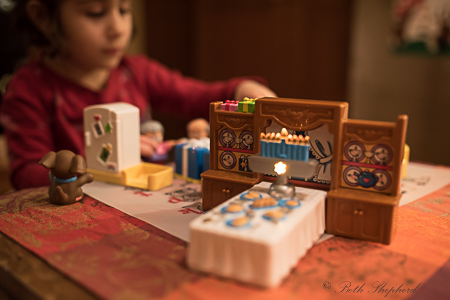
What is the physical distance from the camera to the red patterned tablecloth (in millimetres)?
680

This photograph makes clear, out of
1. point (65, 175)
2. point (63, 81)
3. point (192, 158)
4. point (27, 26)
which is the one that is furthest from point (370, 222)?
point (27, 26)

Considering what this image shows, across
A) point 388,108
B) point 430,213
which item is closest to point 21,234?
point 430,213

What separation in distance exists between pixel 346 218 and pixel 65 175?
2.09ft

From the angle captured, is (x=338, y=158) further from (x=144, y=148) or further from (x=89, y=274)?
(x=144, y=148)

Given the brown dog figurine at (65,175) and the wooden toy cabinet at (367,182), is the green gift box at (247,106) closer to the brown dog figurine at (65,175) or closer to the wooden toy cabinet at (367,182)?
the wooden toy cabinet at (367,182)

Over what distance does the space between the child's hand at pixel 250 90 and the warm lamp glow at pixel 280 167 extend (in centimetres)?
62

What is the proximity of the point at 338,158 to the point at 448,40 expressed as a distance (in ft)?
6.26

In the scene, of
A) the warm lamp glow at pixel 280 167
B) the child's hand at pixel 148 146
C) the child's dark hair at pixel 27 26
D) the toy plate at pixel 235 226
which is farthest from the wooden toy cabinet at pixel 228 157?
the child's dark hair at pixel 27 26

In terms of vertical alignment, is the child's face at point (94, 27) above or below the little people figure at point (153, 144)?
above

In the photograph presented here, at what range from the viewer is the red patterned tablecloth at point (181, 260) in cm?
68

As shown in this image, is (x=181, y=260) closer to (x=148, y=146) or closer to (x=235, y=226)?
(x=235, y=226)

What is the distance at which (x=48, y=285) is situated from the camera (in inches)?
27.3

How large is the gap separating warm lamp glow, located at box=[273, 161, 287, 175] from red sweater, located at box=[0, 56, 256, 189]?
739mm

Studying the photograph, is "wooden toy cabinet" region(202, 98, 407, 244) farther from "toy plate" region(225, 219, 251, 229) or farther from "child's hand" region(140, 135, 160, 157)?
"child's hand" region(140, 135, 160, 157)
